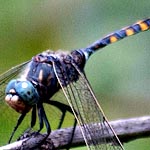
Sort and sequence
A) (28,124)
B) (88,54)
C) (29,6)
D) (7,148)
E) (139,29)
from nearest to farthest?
(7,148) → (28,124) → (88,54) → (139,29) → (29,6)

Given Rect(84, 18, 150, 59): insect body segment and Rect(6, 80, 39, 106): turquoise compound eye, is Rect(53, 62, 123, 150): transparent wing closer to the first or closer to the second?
Rect(6, 80, 39, 106): turquoise compound eye

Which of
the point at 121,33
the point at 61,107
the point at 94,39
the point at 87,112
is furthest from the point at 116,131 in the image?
the point at 94,39

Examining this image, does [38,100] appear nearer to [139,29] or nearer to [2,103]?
[2,103]

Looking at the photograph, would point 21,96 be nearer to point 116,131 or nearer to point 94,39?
point 116,131

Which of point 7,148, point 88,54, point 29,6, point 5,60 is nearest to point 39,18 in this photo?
point 29,6

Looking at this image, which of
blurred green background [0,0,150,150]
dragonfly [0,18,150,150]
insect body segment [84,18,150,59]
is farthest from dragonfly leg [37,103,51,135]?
blurred green background [0,0,150,150]

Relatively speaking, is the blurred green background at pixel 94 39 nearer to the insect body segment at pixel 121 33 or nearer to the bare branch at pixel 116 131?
the insect body segment at pixel 121 33

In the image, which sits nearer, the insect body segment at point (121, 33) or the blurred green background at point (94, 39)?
the insect body segment at point (121, 33)

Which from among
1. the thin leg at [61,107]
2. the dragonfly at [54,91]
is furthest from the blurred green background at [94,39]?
the thin leg at [61,107]
